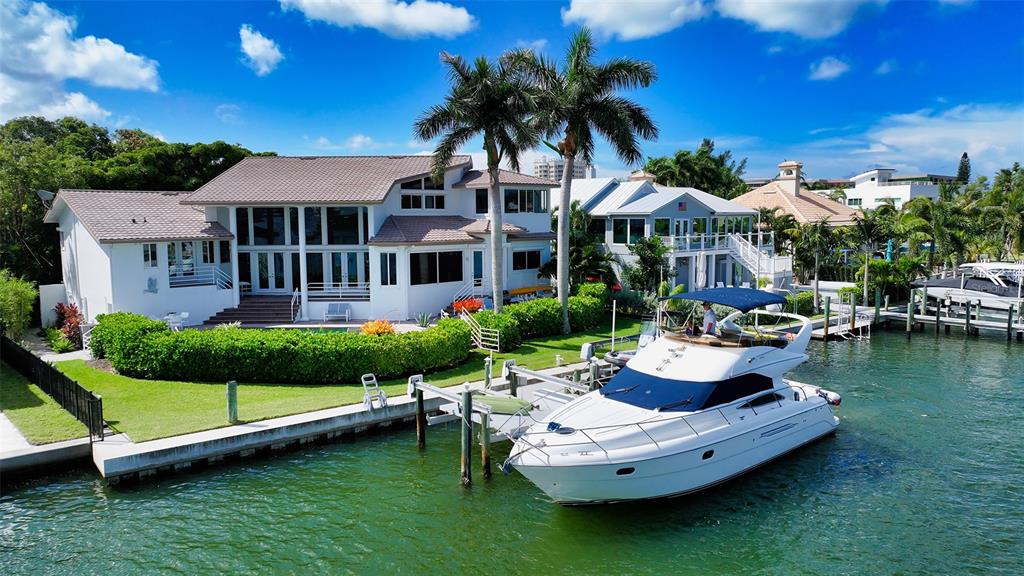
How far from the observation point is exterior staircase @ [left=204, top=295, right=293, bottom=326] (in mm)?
29427

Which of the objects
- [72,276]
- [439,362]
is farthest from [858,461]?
[72,276]

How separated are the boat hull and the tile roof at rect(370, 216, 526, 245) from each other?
59.4ft

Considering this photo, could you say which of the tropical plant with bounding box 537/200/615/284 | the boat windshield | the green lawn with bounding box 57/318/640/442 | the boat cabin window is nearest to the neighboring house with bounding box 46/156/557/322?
the tropical plant with bounding box 537/200/615/284

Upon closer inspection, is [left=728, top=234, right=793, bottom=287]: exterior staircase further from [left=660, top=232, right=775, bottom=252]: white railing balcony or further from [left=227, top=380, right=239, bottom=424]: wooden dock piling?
[left=227, top=380, right=239, bottom=424]: wooden dock piling

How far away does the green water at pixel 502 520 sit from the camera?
12562 millimetres

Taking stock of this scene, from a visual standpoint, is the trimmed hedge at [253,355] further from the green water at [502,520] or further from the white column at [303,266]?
the white column at [303,266]

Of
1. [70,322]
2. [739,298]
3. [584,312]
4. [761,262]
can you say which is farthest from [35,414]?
[761,262]

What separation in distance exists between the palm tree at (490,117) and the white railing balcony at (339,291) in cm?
717

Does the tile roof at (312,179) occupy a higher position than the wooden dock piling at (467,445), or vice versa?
the tile roof at (312,179)

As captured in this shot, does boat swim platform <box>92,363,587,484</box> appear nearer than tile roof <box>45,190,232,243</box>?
Yes

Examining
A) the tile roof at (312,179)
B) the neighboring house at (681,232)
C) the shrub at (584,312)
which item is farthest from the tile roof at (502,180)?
the shrub at (584,312)

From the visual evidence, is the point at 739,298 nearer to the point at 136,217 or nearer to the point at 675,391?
the point at 675,391

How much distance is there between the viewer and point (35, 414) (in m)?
17.8

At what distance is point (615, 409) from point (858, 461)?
7113mm
